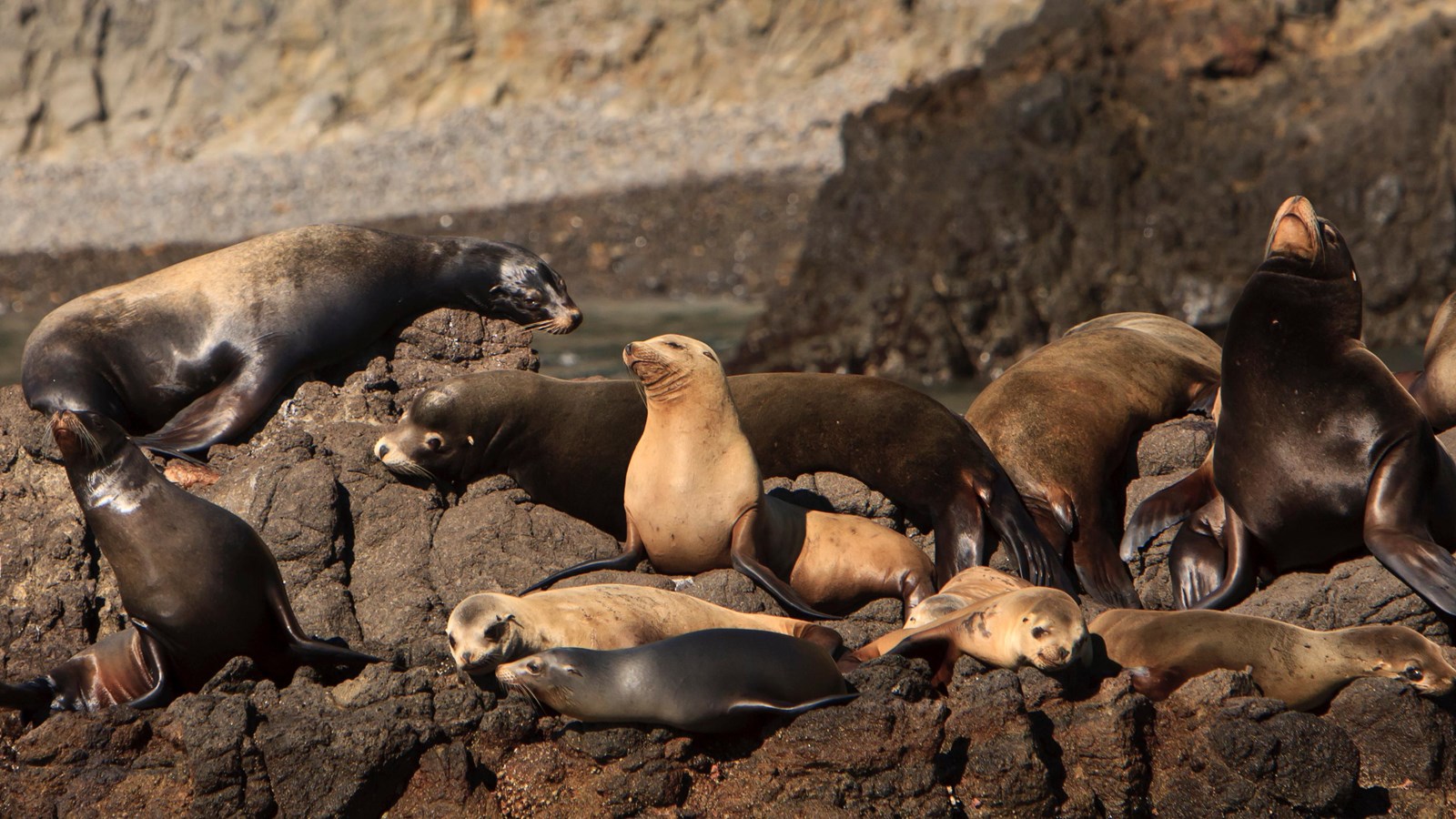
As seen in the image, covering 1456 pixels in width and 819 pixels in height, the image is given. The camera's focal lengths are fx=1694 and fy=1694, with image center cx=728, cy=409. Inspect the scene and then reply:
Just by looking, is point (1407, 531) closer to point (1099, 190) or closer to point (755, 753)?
point (755, 753)

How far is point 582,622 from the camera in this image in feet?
16.8

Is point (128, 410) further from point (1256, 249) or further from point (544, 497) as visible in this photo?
point (1256, 249)

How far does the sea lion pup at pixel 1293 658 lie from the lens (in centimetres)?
498

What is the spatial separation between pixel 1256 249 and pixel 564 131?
16772mm

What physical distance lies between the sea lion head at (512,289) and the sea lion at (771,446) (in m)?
0.74

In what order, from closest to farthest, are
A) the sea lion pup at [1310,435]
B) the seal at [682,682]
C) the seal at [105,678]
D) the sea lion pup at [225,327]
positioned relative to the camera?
the seal at [682,682] → the seal at [105,678] → the sea lion pup at [1310,435] → the sea lion pup at [225,327]

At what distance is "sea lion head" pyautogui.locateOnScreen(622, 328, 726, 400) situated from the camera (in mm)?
5949

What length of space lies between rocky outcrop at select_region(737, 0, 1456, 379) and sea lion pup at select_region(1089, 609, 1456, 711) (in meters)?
10.8

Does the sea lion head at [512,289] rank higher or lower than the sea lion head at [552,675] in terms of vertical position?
lower

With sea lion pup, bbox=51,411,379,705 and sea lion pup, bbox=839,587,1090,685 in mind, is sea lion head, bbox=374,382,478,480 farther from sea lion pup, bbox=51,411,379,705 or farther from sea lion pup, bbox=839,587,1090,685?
sea lion pup, bbox=839,587,1090,685

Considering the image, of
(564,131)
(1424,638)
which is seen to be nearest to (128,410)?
(1424,638)

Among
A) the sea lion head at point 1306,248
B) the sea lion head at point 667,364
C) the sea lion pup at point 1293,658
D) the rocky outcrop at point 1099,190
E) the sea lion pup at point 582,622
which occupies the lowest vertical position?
the rocky outcrop at point 1099,190

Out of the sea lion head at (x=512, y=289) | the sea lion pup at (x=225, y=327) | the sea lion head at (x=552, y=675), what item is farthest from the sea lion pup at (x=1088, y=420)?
the sea lion pup at (x=225, y=327)

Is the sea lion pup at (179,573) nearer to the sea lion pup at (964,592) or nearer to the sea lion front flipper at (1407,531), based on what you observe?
the sea lion pup at (964,592)
